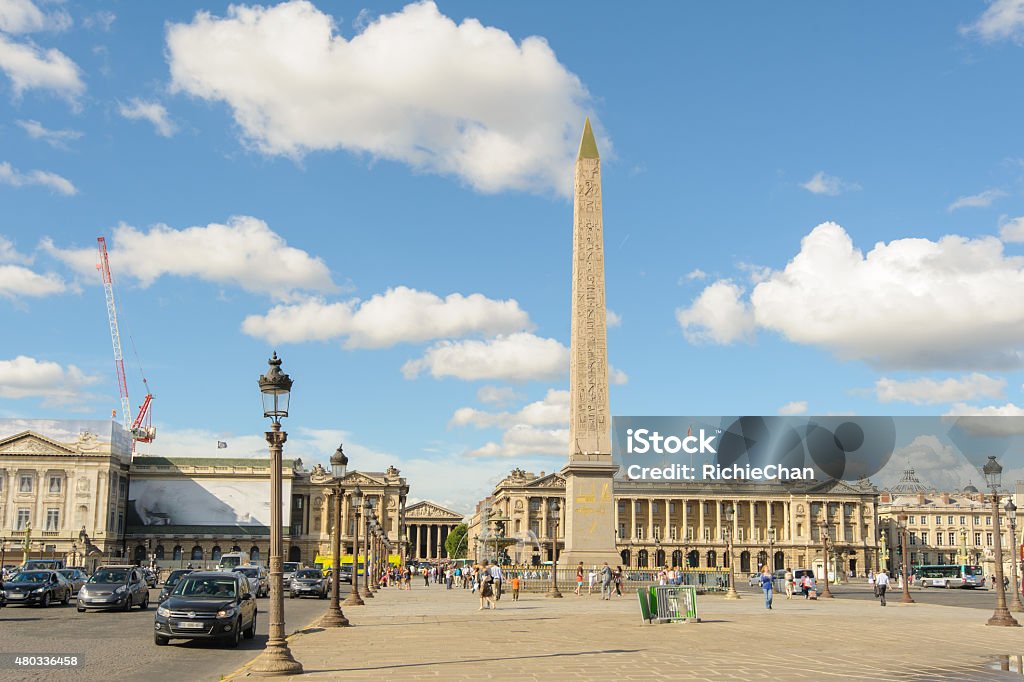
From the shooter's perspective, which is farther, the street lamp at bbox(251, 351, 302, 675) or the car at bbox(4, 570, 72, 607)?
the car at bbox(4, 570, 72, 607)

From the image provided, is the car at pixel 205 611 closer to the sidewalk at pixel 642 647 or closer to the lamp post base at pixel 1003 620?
the sidewalk at pixel 642 647

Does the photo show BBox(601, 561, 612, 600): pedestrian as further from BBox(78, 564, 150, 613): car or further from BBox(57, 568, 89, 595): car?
Answer: BBox(57, 568, 89, 595): car

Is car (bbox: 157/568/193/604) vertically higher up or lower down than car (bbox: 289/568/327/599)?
higher up

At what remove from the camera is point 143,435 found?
182000 mm

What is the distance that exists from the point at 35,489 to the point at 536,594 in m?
97.3

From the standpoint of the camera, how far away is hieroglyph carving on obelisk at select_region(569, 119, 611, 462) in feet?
146

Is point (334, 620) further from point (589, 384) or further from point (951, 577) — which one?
point (951, 577)

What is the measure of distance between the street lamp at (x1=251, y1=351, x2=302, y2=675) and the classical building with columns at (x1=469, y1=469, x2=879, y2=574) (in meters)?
132

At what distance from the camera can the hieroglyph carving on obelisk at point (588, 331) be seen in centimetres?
4450

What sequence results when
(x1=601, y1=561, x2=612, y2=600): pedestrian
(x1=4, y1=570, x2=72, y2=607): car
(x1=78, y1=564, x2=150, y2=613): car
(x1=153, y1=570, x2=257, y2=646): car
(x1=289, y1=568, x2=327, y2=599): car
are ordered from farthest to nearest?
(x1=289, y1=568, x2=327, y2=599): car
(x1=601, y1=561, x2=612, y2=600): pedestrian
(x1=4, y1=570, x2=72, y2=607): car
(x1=78, y1=564, x2=150, y2=613): car
(x1=153, y1=570, x2=257, y2=646): car

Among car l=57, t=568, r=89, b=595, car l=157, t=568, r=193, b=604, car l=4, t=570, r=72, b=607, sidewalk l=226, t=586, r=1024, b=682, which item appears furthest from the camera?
car l=57, t=568, r=89, b=595

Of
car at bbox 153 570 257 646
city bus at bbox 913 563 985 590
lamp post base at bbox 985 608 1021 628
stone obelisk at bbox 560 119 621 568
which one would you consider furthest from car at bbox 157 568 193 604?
city bus at bbox 913 563 985 590

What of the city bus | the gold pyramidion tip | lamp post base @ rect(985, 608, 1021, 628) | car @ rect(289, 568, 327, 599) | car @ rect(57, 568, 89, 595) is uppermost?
the gold pyramidion tip

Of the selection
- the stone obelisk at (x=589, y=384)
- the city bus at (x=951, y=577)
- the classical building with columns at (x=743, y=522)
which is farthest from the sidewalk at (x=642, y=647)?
the classical building with columns at (x=743, y=522)
